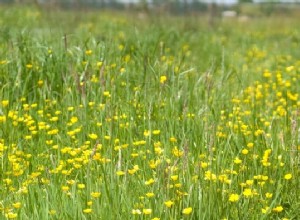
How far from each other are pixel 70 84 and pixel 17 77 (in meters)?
0.43

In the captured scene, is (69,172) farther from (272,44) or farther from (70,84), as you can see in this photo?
(272,44)

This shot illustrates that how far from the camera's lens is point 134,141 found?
13.0ft

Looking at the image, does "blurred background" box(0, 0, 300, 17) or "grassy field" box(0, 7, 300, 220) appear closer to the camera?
"grassy field" box(0, 7, 300, 220)

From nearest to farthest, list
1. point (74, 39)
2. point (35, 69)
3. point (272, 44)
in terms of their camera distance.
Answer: point (35, 69), point (74, 39), point (272, 44)

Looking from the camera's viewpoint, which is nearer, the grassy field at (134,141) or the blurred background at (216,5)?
the grassy field at (134,141)

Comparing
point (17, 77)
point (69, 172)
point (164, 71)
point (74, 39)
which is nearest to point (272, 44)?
point (74, 39)

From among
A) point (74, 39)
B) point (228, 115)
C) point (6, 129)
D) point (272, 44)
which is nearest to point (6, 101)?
point (6, 129)

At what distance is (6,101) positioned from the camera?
4.36 meters

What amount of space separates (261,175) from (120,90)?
1.90 meters

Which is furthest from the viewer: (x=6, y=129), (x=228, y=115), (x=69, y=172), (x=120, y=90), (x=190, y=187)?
(x=120, y=90)

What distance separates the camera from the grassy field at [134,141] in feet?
9.66

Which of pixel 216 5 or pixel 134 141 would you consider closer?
pixel 134 141

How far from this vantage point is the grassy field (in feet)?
9.66

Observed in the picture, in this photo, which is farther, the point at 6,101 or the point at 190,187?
the point at 6,101
